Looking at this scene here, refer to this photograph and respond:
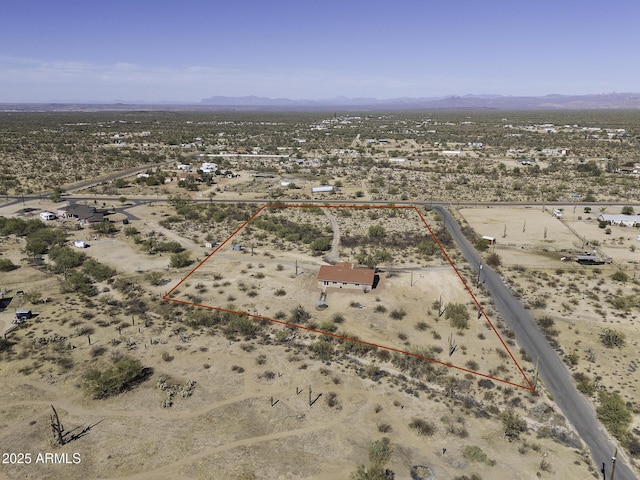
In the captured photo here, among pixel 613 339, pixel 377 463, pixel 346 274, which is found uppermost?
pixel 346 274

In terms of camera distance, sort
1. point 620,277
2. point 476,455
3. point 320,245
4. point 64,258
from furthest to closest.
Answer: point 320,245, point 64,258, point 620,277, point 476,455

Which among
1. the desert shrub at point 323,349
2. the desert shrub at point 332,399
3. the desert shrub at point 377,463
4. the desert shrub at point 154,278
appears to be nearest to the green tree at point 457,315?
the desert shrub at point 323,349

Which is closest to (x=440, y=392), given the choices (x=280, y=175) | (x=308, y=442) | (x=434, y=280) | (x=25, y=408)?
(x=308, y=442)

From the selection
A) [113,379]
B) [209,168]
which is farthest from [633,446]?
[209,168]

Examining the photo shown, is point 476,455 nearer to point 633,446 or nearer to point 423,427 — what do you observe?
point 423,427

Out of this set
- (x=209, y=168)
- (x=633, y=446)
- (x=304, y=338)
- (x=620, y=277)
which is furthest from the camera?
(x=209, y=168)

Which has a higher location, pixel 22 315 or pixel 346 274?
pixel 346 274

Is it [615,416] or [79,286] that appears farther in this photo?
[79,286]

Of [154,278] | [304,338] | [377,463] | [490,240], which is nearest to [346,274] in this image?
[304,338]
